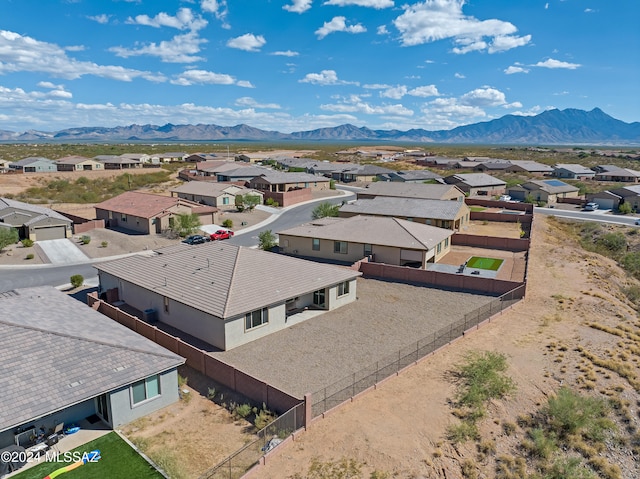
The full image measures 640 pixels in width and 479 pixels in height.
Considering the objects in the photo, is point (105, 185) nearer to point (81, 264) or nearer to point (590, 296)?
point (81, 264)

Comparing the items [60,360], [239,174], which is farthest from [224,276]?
[239,174]

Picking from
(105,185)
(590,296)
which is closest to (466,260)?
(590,296)

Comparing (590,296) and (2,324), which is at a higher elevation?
(2,324)

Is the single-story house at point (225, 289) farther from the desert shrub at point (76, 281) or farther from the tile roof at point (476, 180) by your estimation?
the tile roof at point (476, 180)

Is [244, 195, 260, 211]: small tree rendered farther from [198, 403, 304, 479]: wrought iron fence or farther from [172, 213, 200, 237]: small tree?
[198, 403, 304, 479]: wrought iron fence

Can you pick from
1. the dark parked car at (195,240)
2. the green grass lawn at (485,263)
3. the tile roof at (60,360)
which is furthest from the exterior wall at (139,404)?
the dark parked car at (195,240)

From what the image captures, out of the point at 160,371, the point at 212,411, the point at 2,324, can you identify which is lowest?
the point at 212,411

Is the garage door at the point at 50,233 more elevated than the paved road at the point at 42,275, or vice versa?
the garage door at the point at 50,233
